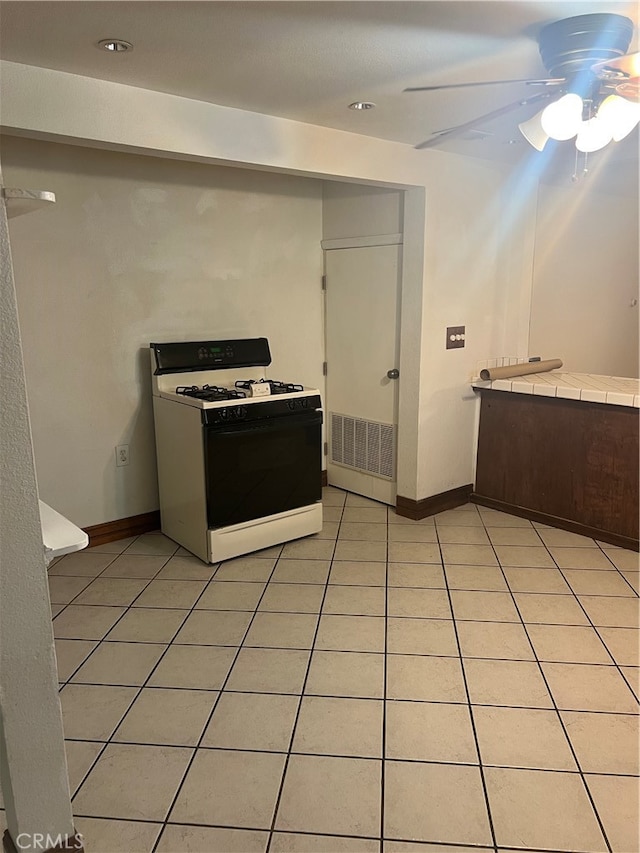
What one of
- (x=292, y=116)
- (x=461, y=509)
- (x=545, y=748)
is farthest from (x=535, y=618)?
(x=292, y=116)

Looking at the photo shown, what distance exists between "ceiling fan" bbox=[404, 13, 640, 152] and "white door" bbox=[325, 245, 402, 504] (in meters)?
1.76

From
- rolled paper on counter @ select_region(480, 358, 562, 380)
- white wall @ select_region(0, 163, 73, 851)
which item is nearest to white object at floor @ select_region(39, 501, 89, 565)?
white wall @ select_region(0, 163, 73, 851)

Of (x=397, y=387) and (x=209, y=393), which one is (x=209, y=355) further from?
(x=397, y=387)

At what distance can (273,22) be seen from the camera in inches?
73.4

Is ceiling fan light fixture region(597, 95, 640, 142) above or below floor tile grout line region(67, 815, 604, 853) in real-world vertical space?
above

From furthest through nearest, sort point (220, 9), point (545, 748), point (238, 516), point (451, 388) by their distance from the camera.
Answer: point (451, 388)
point (238, 516)
point (545, 748)
point (220, 9)

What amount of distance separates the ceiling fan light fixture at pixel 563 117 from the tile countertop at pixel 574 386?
1.74 m

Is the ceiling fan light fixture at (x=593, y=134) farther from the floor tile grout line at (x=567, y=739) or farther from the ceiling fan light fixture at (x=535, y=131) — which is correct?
the floor tile grout line at (x=567, y=739)

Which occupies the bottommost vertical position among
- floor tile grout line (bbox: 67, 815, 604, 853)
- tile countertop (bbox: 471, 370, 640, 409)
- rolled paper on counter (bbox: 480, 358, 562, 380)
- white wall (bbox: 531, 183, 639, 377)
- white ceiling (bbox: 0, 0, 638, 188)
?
floor tile grout line (bbox: 67, 815, 604, 853)

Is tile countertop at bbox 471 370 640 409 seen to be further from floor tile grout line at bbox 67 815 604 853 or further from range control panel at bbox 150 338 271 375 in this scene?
floor tile grout line at bbox 67 815 604 853

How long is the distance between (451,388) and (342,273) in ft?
3.41

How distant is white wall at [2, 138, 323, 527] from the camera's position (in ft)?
10.4

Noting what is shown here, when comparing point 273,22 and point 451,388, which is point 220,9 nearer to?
point 273,22

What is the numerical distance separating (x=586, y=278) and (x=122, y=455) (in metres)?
3.59
